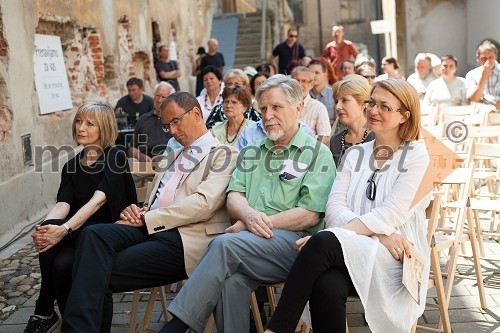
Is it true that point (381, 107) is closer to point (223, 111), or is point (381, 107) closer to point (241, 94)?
point (241, 94)

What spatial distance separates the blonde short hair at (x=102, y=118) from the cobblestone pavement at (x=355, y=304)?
1.26 metres

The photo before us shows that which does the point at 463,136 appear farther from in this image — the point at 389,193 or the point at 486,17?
the point at 486,17

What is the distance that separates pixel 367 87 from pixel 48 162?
5.01 m

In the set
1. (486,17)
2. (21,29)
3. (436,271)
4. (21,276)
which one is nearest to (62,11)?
(21,29)

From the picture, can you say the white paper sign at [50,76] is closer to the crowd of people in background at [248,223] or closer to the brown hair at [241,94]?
the brown hair at [241,94]

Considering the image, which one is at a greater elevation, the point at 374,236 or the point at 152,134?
the point at 152,134

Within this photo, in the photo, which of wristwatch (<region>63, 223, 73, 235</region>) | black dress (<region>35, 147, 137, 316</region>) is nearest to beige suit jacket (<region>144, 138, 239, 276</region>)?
black dress (<region>35, 147, 137, 316</region>)

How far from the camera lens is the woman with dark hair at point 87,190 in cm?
424

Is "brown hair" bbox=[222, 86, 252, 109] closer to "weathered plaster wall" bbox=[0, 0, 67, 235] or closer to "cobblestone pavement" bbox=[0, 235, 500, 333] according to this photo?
"cobblestone pavement" bbox=[0, 235, 500, 333]

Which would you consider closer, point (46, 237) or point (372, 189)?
point (372, 189)

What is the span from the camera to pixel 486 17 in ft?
56.5

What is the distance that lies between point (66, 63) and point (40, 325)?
6844 mm

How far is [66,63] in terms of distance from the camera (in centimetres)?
1047

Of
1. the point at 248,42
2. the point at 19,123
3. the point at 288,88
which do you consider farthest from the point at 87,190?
the point at 248,42
